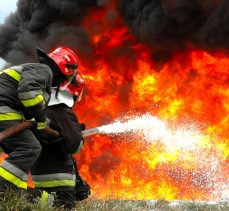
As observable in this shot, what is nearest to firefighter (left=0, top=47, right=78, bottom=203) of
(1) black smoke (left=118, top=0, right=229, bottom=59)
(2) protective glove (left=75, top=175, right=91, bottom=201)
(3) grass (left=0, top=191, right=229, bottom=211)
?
(3) grass (left=0, top=191, right=229, bottom=211)

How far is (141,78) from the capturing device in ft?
50.3

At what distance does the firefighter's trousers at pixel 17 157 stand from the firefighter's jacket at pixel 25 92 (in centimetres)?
14

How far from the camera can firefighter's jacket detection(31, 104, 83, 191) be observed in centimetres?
489

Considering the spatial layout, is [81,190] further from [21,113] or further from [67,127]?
[21,113]

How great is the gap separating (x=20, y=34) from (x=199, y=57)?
27.5ft

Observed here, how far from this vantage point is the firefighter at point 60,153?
193 inches

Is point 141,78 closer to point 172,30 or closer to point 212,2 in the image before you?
point 172,30

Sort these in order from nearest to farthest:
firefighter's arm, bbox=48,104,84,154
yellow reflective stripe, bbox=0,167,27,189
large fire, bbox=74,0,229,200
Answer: yellow reflective stripe, bbox=0,167,27,189 < firefighter's arm, bbox=48,104,84,154 < large fire, bbox=74,0,229,200

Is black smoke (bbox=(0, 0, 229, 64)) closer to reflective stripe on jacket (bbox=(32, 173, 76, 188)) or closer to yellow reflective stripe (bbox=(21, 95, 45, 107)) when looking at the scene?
reflective stripe on jacket (bbox=(32, 173, 76, 188))

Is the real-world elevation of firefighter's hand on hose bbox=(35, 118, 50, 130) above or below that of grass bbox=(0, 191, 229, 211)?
above

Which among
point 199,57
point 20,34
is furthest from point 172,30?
point 20,34

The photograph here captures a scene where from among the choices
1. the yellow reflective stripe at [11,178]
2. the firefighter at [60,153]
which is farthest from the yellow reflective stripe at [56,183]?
the yellow reflective stripe at [11,178]

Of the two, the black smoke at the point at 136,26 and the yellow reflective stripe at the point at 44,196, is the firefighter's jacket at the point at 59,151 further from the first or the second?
the black smoke at the point at 136,26

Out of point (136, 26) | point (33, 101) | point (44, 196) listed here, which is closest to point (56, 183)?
point (44, 196)
